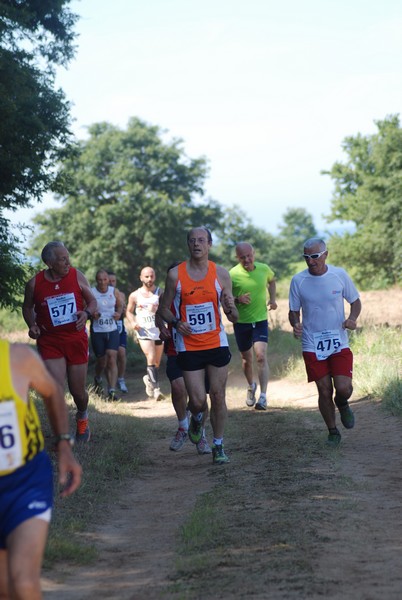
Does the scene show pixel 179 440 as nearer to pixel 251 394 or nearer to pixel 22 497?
pixel 251 394

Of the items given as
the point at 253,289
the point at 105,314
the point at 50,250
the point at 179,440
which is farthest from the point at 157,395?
the point at 50,250

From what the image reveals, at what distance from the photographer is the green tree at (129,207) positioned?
52344mm

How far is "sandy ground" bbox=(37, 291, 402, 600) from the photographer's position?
5699 millimetres

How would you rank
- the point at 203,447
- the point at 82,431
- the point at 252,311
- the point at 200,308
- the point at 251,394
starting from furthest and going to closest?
the point at 251,394
the point at 252,311
the point at 82,431
the point at 203,447
the point at 200,308

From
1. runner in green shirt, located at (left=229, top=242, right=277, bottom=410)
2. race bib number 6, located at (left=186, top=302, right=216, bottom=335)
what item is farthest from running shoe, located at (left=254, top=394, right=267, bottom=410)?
race bib number 6, located at (left=186, top=302, right=216, bottom=335)

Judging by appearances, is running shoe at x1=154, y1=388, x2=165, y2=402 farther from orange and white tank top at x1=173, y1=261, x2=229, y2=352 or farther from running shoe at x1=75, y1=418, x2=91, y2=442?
orange and white tank top at x1=173, y1=261, x2=229, y2=352

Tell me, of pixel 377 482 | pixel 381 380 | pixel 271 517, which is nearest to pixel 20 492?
pixel 271 517

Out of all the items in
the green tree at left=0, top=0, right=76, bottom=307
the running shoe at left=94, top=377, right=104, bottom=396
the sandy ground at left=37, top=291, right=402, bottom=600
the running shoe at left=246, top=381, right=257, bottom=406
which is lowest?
the sandy ground at left=37, top=291, right=402, bottom=600

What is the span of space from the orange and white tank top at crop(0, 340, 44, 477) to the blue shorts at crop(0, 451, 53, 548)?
4cm

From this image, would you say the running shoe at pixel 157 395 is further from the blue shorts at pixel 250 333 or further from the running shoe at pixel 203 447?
the running shoe at pixel 203 447

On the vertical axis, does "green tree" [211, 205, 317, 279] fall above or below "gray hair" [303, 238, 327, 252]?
above

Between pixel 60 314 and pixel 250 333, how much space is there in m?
4.58

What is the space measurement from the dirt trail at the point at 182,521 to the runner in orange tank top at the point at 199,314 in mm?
935

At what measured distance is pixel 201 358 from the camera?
984 cm
